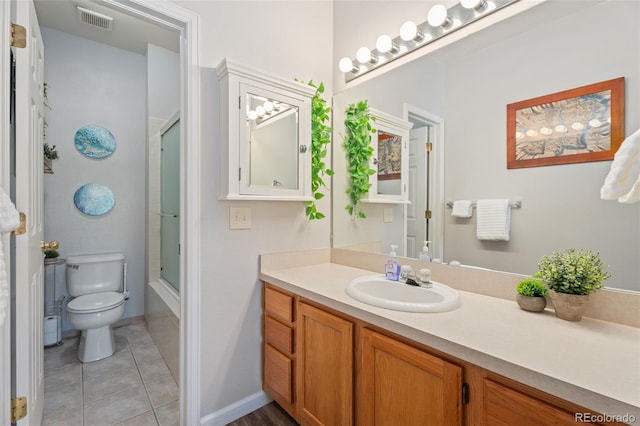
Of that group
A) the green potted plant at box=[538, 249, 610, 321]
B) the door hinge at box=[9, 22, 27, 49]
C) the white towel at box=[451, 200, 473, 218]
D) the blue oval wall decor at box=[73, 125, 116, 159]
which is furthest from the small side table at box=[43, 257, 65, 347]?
the green potted plant at box=[538, 249, 610, 321]

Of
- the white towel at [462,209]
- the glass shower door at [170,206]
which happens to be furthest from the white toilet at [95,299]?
the white towel at [462,209]

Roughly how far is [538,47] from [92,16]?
10.2 feet

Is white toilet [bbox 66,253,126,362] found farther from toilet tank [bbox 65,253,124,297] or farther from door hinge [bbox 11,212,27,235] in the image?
door hinge [bbox 11,212,27,235]

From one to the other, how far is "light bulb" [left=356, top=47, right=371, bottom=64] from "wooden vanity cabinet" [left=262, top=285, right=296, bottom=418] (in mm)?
1420

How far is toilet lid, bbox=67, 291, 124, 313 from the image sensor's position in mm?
2243

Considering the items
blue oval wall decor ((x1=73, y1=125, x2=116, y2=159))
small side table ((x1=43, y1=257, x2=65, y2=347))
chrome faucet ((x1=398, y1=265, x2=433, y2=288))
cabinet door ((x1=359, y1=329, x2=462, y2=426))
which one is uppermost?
blue oval wall decor ((x1=73, y1=125, x2=116, y2=159))

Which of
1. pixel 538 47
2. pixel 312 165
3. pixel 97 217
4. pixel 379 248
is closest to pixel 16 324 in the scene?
pixel 312 165

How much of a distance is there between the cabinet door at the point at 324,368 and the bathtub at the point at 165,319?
88 centimetres

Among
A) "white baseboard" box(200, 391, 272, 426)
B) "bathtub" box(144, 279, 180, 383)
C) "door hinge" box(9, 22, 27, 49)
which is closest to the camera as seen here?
"door hinge" box(9, 22, 27, 49)

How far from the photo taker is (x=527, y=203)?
3.97 ft

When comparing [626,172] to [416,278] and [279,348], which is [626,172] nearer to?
[416,278]

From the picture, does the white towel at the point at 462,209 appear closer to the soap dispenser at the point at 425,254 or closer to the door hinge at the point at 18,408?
the soap dispenser at the point at 425,254

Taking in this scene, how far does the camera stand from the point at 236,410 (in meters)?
1.66

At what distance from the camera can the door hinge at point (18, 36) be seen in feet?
3.85
